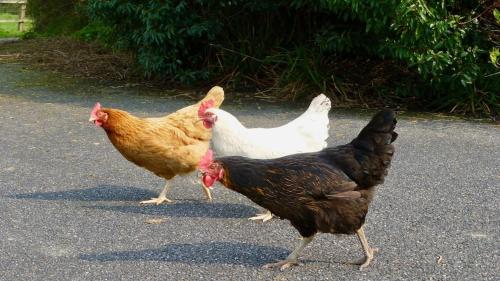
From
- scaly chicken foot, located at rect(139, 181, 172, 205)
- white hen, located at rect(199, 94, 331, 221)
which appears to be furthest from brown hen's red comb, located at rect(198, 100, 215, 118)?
scaly chicken foot, located at rect(139, 181, 172, 205)

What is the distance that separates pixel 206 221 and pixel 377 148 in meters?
1.66

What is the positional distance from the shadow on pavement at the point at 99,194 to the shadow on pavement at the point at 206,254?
1309 millimetres

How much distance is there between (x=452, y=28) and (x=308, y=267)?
215 inches

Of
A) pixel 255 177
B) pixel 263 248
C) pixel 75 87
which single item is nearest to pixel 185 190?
pixel 263 248

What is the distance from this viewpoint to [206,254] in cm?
421

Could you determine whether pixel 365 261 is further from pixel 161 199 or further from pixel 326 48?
pixel 326 48

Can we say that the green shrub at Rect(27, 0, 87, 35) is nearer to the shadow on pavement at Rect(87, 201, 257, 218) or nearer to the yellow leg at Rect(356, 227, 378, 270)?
the shadow on pavement at Rect(87, 201, 257, 218)

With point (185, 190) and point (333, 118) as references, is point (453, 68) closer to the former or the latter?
point (333, 118)

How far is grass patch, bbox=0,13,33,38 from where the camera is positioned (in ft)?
65.2

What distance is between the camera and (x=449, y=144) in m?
7.32

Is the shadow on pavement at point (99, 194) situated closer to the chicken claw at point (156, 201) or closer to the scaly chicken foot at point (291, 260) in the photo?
the chicken claw at point (156, 201)

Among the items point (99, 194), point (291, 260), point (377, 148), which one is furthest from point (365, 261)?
point (99, 194)

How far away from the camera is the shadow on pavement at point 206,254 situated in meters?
4.11

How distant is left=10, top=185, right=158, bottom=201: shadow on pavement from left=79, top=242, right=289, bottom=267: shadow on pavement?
1.31 m
